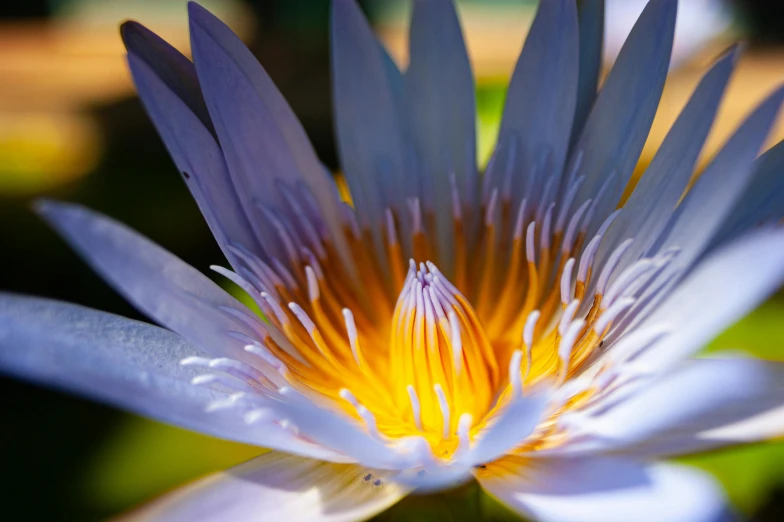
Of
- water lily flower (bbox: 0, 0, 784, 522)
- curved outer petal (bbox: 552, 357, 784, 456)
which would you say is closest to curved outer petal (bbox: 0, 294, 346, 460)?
water lily flower (bbox: 0, 0, 784, 522)

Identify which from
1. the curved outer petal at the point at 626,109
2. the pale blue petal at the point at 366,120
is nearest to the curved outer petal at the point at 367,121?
the pale blue petal at the point at 366,120

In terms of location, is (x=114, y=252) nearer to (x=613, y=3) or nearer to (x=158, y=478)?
(x=158, y=478)

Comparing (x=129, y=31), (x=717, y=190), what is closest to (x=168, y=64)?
(x=129, y=31)

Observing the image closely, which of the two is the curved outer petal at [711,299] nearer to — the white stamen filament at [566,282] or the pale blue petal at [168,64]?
the white stamen filament at [566,282]

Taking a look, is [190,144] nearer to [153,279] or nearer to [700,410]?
[153,279]

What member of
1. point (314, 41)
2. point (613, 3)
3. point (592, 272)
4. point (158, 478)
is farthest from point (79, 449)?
point (314, 41)
